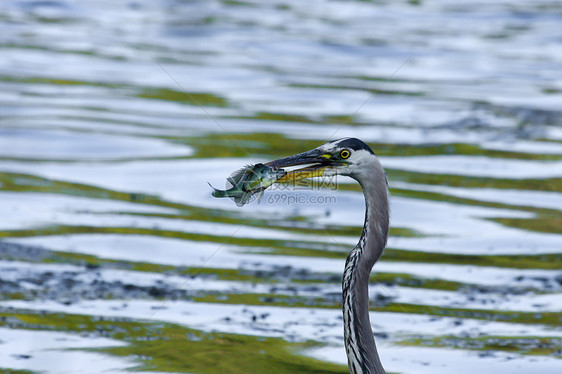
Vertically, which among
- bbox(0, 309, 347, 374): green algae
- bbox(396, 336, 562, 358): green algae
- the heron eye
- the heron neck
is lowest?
bbox(0, 309, 347, 374): green algae

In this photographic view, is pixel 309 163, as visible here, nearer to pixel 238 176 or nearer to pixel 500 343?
pixel 238 176

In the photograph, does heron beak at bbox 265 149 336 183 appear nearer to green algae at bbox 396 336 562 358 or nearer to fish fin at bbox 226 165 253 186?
fish fin at bbox 226 165 253 186

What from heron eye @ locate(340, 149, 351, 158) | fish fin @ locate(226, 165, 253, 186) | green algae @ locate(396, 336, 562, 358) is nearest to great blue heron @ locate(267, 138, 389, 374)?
heron eye @ locate(340, 149, 351, 158)

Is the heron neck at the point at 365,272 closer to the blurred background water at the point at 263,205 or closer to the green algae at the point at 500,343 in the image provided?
the blurred background water at the point at 263,205

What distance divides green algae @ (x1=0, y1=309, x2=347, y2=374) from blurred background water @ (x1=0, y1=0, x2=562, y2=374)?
0.02m

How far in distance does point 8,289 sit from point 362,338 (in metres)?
4.01

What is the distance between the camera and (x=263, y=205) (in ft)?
36.0

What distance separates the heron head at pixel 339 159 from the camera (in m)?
5.07

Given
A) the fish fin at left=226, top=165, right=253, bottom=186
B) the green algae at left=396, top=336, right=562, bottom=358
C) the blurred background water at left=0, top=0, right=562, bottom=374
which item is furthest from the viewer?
the blurred background water at left=0, top=0, right=562, bottom=374

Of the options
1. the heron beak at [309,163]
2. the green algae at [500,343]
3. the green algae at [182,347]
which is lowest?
the green algae at [182,347]

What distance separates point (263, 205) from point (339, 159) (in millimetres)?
5905

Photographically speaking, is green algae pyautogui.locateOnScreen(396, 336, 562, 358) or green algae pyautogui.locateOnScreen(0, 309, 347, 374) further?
green algae pyautogui.locateOnScreen(396, 336, 562, 358)

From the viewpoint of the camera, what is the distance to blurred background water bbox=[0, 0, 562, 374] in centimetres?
725

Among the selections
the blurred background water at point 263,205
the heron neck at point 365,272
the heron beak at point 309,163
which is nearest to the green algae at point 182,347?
the blurred background water at point 263,205
